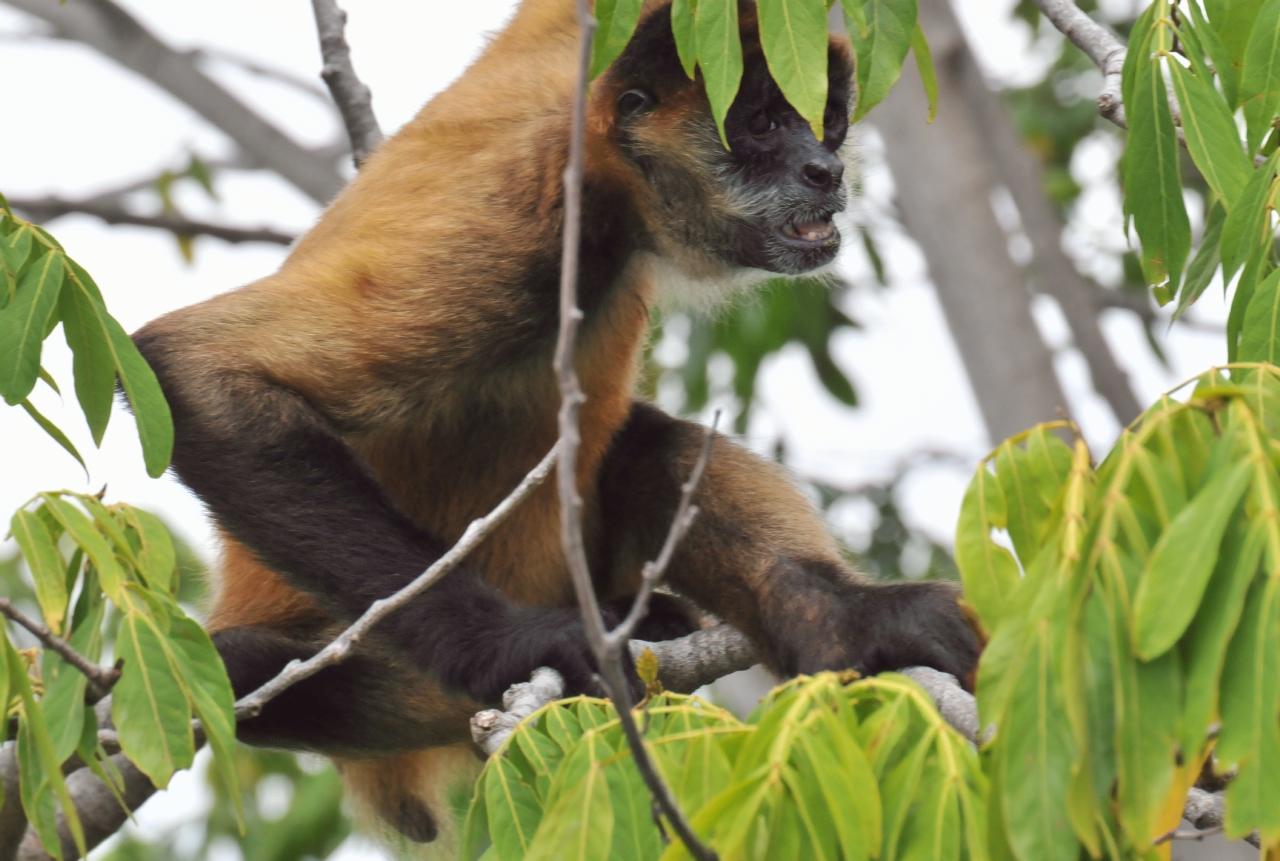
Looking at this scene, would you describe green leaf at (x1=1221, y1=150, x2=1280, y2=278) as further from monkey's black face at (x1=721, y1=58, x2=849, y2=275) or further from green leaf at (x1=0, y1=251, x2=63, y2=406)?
green leaf at (x1=0, y1=251, x2=63, y2=406)

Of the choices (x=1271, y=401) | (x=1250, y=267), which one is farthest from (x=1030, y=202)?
(x=1271, y=401)

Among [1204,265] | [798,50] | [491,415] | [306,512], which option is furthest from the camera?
[491,415]

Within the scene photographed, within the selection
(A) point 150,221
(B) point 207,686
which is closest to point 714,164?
(B) point 207,686

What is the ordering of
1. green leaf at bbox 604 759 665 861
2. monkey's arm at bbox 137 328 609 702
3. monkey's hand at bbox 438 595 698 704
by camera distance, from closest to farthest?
green leaf at bbox 604 759 665 861 → monkey's hand at bbox 438 595 698 704 → monkey's arm at bbox 137 328 609 702

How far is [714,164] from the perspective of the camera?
4629 mm

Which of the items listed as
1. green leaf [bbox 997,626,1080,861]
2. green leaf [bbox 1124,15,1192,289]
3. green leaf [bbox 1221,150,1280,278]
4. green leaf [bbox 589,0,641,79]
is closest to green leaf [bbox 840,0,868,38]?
green leaf [bbox 589,0,641,79]

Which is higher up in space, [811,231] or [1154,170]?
[1154,170]

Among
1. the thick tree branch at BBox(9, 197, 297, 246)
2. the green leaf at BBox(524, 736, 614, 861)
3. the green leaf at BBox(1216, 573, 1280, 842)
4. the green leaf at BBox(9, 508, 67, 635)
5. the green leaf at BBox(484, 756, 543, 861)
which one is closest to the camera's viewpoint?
the green leaf at BBox(1216, 573, 1280, 842)

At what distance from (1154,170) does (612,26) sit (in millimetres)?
1218

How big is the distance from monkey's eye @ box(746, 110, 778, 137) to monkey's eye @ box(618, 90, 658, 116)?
36 centimetres

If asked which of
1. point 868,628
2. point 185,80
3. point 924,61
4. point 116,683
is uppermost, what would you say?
point 924,61

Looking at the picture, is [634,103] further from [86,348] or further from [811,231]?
[86,348]

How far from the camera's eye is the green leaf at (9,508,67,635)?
251cm

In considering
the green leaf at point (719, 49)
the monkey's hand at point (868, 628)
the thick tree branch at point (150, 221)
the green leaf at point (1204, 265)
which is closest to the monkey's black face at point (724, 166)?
the monkey's hand at point (868, 628)
